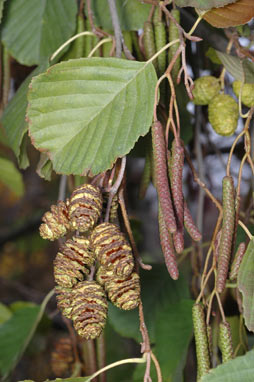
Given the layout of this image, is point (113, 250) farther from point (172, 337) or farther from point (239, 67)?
point (172, 337)

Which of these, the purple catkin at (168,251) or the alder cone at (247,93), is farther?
the alder cone at (247,93)

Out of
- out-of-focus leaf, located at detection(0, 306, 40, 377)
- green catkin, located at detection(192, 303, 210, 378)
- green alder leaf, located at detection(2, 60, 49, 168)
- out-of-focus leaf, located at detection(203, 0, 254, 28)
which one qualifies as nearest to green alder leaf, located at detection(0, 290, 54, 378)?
out-of-focus leaf, located at detection(0, 306, 40, 377)

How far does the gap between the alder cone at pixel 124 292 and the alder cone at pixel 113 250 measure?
16 mm

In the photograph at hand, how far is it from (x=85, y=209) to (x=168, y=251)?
91mm

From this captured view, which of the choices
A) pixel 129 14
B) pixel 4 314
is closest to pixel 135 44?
pixel 129 14

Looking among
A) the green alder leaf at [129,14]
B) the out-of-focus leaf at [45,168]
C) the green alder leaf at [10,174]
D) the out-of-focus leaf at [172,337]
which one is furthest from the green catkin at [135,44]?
the green alder leaf at [10,174]

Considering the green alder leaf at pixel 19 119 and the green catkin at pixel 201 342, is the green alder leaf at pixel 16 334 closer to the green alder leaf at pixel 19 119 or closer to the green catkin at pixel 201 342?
the green alder leaf at pixel 19 119

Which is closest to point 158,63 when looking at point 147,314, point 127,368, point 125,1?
point 125,1

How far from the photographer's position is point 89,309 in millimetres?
500

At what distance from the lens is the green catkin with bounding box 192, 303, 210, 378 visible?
0.57m

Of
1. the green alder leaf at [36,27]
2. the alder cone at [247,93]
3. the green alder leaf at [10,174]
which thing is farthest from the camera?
the green alder leaf at [10,174]

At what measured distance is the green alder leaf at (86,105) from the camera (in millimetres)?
574

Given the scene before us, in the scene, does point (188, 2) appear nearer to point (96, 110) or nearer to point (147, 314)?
point (96, 110)

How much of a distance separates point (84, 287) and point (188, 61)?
58 centimetres
